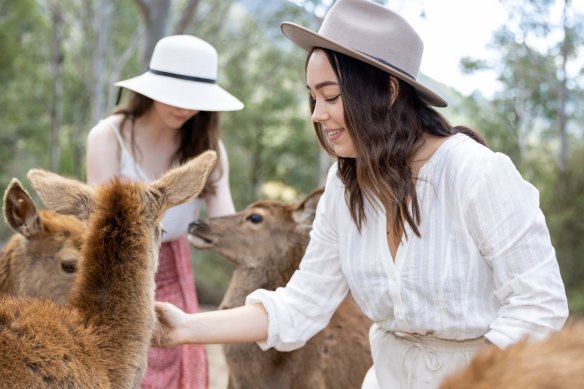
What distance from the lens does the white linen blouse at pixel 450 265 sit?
3021mm

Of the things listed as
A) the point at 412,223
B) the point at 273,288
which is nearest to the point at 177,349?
the point at 273,288

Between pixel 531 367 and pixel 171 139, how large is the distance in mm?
3579

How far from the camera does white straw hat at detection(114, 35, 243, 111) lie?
4758 millimetres

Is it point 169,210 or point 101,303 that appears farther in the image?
point 169,210

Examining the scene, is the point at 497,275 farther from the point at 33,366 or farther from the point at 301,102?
the point at 301,102

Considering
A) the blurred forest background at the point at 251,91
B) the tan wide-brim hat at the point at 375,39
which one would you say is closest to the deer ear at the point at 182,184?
the tan wide-brim hat at the point at 375,39

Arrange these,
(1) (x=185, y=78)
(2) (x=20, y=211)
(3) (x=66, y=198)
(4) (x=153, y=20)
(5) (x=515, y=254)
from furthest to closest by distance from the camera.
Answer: (4) (x=153, y=20) → (1) (x=185, y=78) → (2) (x=20, y=211) → (3) (x=66, y=198) → (5) (x=515, y=254)

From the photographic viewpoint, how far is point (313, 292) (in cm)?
372

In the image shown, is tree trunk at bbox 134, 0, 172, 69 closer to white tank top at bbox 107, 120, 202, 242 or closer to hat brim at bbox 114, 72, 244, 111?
hat brim at bbox 114, 72, 244, 111

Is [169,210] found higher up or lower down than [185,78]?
lower down

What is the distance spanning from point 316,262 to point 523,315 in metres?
1.07

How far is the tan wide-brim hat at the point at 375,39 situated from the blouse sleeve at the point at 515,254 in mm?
479

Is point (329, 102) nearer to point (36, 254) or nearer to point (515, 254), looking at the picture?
point (515, 254)

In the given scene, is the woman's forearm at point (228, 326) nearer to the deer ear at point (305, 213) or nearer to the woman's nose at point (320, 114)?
the woman's nose at point (320, 114)
